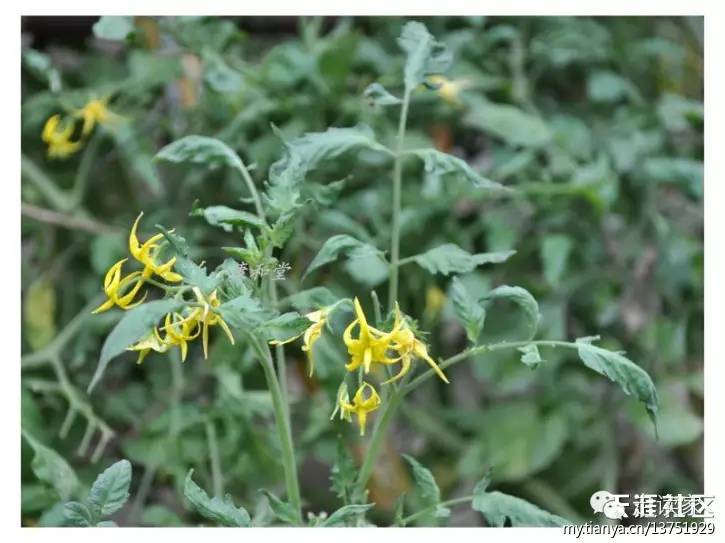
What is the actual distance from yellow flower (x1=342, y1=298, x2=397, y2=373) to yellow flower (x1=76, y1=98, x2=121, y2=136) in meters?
0.47

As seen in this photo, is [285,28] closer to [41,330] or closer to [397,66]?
[397,66]

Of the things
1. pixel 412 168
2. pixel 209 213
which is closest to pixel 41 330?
pixel 412 168

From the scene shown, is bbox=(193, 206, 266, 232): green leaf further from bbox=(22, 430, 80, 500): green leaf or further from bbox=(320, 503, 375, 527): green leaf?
bbox=(22, 430, 80, 500): green leaf

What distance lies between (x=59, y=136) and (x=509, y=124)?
401 mm

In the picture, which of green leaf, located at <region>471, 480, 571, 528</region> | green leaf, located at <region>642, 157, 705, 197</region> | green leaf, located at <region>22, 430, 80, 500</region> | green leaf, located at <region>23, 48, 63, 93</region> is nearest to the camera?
green leaf, located at <region>471, 480, 571, 528</region>

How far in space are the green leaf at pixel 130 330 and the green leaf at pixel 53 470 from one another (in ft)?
0.97

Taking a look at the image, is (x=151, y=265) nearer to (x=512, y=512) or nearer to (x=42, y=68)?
(x=512, y=512)

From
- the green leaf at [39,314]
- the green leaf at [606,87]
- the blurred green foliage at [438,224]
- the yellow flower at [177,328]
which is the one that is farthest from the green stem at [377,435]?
the green leaf at [606,87]

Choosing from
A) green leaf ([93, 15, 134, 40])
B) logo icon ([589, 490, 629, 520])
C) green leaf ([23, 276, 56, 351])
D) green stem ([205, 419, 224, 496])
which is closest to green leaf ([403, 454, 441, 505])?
logo icon ([589, 490, 629, 520])

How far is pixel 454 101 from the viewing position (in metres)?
0.90

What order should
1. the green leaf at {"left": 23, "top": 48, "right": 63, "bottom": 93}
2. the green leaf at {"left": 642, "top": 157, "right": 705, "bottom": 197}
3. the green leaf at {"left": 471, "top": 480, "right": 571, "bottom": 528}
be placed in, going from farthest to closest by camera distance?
1. the green leaf at {"left": 642, "top": 157, "right": 705, "bottom": 197}
2. the green leaf at {"left": 23, "top": 48, "right": 63, "bottom": 93}
3. the green leaf at {"left": 471, "top": 480, "right": 571, "bottom": 528}

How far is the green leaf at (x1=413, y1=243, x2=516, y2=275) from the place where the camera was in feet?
1.58
